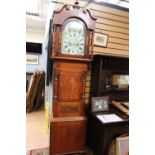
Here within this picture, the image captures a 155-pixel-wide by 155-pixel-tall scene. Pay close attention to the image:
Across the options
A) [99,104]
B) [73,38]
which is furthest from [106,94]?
[73,38]

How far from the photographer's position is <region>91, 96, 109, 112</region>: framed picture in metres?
2.34

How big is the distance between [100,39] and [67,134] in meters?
1.50

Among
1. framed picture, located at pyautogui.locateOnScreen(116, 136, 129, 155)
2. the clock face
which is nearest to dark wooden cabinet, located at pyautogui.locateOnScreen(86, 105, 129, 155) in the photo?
framed picture, located at pyautogui.locateOnScreen(116, 136, 129, 155)

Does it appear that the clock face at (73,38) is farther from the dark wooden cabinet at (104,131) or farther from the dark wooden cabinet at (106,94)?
the dark wooden cabinet at (104,131)

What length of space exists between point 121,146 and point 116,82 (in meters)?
0.95

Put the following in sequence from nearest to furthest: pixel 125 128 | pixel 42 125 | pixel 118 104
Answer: pixel 125 128 < pixel 118 104 < pixel 42 125

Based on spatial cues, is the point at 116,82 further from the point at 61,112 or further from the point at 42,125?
the point at 42,125

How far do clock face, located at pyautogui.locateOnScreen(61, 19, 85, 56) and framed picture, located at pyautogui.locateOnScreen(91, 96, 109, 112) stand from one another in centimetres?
66

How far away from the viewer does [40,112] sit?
4773 mm

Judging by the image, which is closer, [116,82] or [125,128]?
[125,128]

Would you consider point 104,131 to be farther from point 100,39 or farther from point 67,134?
point 100,39

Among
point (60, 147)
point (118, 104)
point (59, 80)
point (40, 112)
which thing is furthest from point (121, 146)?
point (40, 112)

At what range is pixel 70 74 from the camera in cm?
226

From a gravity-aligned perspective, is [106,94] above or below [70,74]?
below
